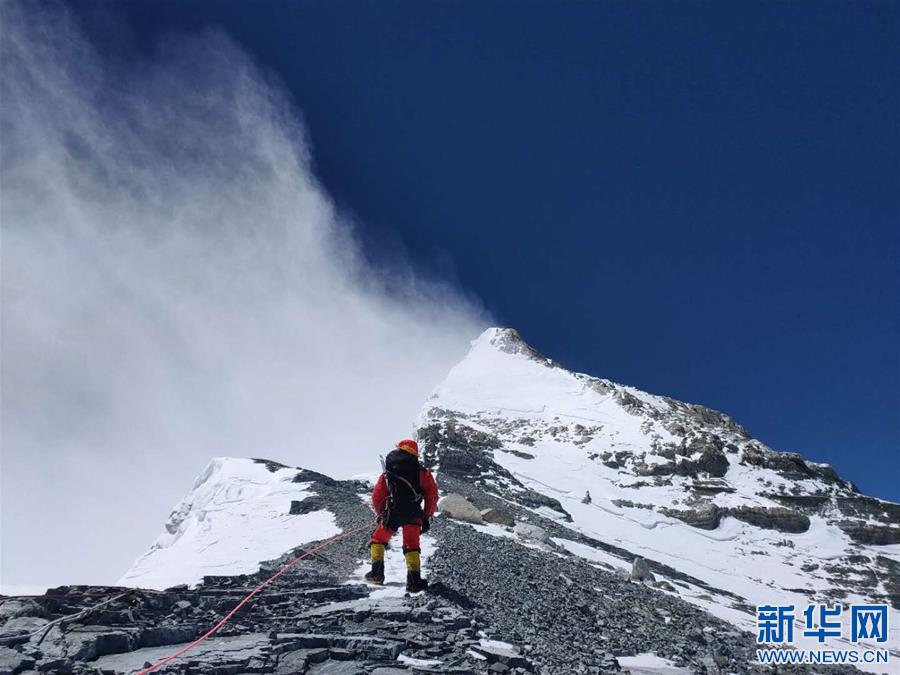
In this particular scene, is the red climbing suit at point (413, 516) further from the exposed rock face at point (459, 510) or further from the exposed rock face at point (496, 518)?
the exposed rock face at point (496, 518)

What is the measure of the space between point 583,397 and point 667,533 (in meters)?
36.0

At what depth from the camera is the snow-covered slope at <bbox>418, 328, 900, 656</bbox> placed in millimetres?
49875

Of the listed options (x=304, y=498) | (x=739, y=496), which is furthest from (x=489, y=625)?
(x=739, y=496)

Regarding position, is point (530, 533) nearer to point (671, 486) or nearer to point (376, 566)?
point (376, 566)

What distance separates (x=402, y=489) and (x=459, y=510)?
13796 mm

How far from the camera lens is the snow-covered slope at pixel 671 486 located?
49.9 metres

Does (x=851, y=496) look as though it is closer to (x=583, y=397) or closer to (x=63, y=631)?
(x=583, y=397)

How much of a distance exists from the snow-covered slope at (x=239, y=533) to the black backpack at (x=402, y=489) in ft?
27.0

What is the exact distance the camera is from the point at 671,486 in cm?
6912

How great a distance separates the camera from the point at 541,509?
42.9m

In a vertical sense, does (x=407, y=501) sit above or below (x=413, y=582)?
above

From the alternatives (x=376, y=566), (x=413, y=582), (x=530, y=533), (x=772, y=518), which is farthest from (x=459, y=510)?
(x=772, y=518)

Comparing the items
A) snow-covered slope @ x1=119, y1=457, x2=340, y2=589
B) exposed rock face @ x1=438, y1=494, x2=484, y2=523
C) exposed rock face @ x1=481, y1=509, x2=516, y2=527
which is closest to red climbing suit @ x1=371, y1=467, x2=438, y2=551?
snow-covered slope @ x1=119, y1=457, x2=340, y2=589

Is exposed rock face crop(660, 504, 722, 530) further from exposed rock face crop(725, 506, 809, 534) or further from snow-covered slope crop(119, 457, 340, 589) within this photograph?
snow-covered slope crop(119, 457, 340, 589)
